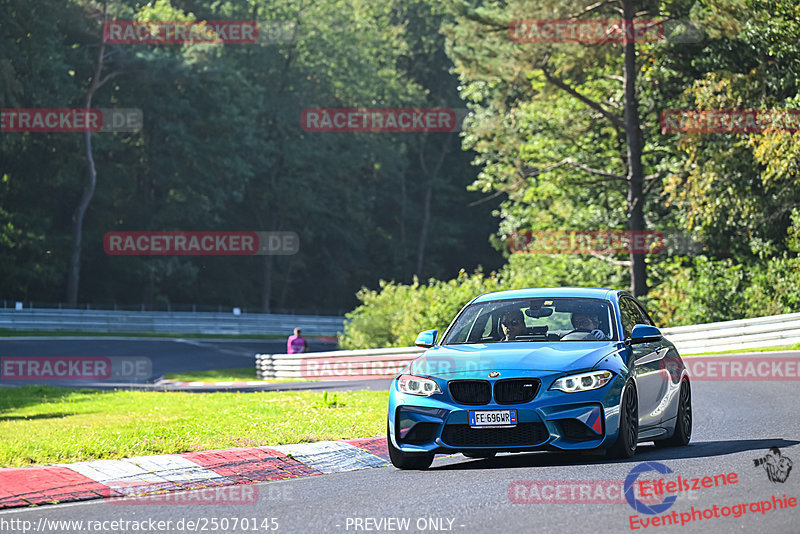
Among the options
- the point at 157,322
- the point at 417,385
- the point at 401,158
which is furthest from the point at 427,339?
the point at 401,158

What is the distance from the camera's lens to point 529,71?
129ft

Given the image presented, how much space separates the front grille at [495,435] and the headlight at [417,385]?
1.16 ft

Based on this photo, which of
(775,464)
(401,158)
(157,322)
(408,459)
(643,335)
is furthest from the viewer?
(401,158)

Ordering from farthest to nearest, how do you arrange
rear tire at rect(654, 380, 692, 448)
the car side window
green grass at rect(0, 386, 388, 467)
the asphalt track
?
rear tire at rect(654, 380, 692, 448) < green grass at rect(0, 386, 388, 467) < the car side window < the asphalt track

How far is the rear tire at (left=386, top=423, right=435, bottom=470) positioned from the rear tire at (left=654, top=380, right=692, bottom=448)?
8.51 ft

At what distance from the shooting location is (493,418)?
9633mm

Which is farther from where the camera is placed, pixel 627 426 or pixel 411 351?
pixel 411 351

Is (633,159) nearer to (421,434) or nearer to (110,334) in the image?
(110,334)

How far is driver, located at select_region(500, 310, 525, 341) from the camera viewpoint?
10.9m

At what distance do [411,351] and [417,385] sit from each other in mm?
20198

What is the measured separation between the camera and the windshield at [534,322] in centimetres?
1084

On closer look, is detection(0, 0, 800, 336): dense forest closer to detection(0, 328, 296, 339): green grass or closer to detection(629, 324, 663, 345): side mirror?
detection(0, 328, 296, 339): green grass

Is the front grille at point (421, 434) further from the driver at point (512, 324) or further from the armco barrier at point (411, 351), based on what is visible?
the armco barrier at point (411, 351)

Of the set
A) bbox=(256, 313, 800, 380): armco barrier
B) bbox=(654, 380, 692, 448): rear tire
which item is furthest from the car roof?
bbox=(256, 313, 800, 380): armco barrier
